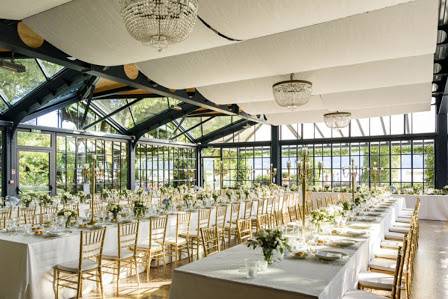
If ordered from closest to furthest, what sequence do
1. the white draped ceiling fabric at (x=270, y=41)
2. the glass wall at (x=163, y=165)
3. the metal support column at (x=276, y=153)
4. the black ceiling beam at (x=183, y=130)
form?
the white draped ceiling fabric at (x=270, y=41) → the glass wall at (x=163, y=165) → the black ceiling beam at (x=183, y=130) → the metal support column at (x=276, y=153)

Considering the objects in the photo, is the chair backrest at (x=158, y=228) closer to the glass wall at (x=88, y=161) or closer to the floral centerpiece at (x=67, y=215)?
the floral centerpiece at (x=67, y=215)

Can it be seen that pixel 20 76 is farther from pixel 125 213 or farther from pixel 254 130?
pixel 254 130

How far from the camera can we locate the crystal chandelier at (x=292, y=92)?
267 inches

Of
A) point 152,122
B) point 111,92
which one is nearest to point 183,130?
point 152,122

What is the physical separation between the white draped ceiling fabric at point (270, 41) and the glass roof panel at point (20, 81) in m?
4.74

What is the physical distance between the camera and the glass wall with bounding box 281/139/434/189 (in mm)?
15930

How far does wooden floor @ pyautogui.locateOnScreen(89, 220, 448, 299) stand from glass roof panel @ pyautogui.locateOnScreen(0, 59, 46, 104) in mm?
6942

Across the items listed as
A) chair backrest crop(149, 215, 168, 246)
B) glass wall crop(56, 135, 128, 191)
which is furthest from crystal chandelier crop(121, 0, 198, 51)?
glass wall crop(56, 135, 128, 191)

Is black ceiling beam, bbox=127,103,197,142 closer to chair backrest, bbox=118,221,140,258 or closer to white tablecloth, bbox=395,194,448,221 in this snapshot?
white tablecloth, bbox=395,194,448,221

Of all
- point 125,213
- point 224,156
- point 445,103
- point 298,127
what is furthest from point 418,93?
point 224,156

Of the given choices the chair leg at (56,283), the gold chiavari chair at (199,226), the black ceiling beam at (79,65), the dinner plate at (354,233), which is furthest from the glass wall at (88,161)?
the dinner plate at (354,233)

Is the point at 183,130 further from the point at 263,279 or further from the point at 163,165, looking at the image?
the point at 263,279

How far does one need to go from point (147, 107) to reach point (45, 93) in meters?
4.99

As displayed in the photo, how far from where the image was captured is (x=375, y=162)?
16844 millimetres
